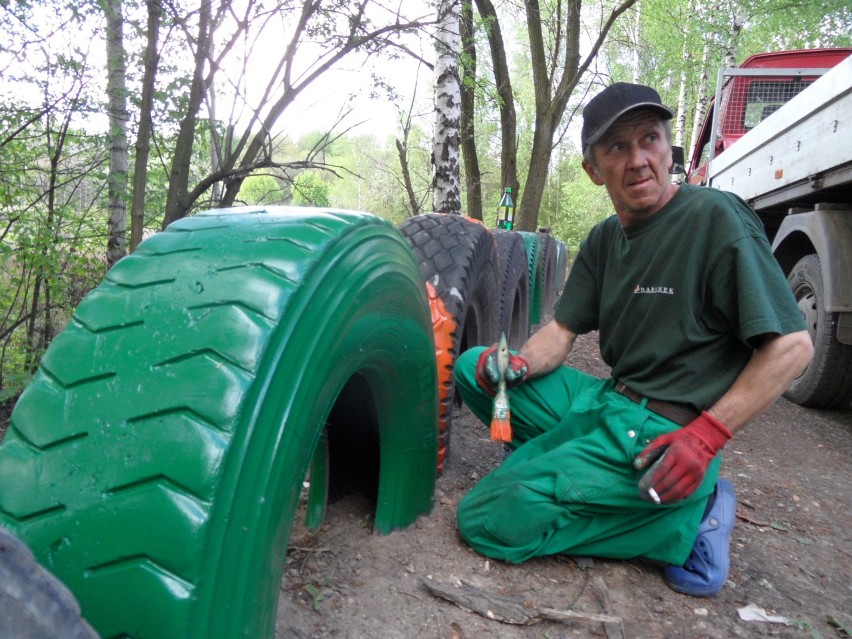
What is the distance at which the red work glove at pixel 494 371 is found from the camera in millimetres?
2375

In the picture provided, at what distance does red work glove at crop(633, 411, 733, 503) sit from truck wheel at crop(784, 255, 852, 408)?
2770 mm

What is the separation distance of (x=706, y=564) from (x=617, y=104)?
143 centimetres

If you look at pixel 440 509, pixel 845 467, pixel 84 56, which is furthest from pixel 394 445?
pixel 84 56

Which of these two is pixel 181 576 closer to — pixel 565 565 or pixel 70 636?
pixel 70 636

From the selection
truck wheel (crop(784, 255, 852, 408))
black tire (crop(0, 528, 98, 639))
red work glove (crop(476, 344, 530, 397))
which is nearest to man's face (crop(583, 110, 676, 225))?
red work glove (crop(476, 344, 530, 397))

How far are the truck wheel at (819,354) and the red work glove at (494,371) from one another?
2.69 metres

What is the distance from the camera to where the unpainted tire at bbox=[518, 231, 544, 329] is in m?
5.44

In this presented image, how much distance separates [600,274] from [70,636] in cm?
213

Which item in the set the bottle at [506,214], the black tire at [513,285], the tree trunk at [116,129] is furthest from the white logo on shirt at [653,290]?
the bottle at [506,214]

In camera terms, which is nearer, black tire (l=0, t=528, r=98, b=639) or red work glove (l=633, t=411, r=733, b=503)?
black tire (l=0, t=528, r=98, b=639)

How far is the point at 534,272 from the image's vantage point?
18.2 ft

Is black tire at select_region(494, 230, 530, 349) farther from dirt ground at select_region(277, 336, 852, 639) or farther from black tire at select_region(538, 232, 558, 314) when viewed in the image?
black tire at select_region(538, 232, 558, 314)

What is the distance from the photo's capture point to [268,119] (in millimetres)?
3941

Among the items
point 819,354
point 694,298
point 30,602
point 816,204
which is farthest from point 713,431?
point 816,204
